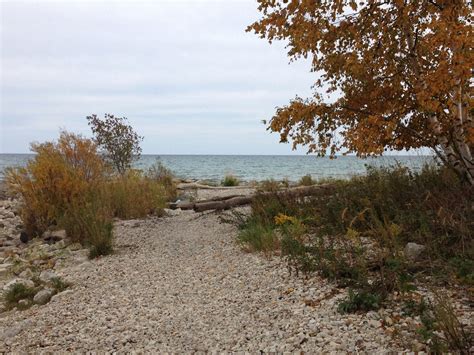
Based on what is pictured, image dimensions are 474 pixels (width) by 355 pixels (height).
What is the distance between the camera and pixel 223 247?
7.35 m

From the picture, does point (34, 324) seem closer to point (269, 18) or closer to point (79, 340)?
point (79, 340)

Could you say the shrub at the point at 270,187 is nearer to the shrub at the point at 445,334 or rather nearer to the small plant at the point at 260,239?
the small plant at the point at 260,239

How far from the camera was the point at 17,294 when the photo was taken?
231 inches

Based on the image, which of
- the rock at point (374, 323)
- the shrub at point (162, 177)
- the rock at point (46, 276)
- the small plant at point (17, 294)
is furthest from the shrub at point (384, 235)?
the shrub at point (162, 177)

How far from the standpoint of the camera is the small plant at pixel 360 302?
3660mm

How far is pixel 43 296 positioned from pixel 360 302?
4.24 m

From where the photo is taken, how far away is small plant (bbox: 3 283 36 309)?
579cm

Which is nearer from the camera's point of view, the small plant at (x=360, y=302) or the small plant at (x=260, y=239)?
the small plant at (x=360, y=302)

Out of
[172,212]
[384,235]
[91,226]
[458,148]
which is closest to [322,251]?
[384,235]

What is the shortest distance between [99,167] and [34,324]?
7.38m

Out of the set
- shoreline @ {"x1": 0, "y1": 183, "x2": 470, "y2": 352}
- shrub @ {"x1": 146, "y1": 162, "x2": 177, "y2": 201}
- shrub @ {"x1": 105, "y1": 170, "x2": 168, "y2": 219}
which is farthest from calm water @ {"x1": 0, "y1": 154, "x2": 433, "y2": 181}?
shoreline @ {"x1": 0, "y1": 183, "x2": 470, "y2": 352}

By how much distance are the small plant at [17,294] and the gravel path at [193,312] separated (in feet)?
1.48

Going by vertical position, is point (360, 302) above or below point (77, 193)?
below

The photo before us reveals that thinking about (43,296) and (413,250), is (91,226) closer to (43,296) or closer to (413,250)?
(43,296)
